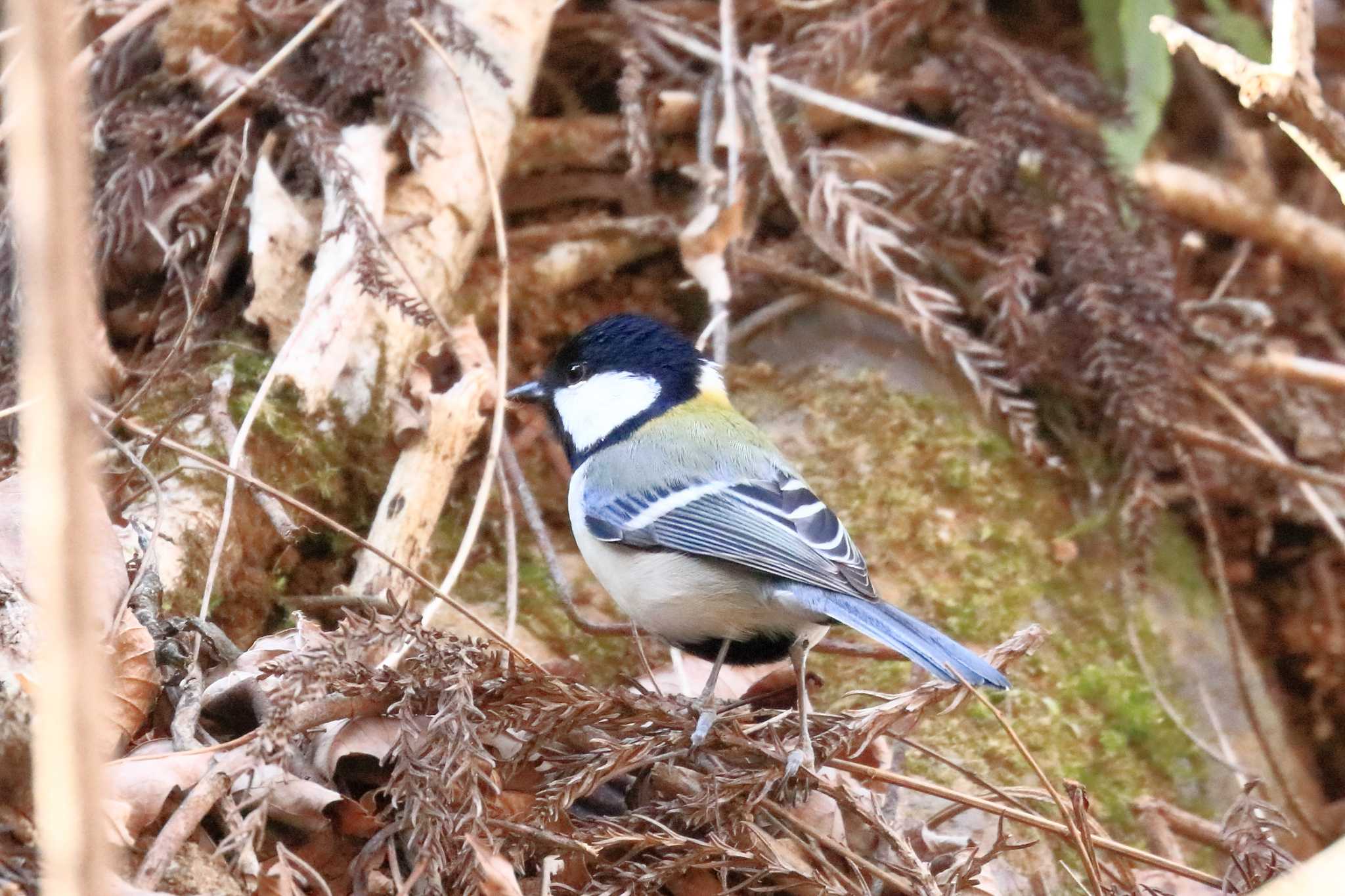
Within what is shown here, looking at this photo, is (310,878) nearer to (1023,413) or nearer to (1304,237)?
(1023,413)

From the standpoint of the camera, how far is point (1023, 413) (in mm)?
3047

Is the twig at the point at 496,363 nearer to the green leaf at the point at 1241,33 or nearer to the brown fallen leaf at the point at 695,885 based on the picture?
the brown fallen leaf at the point at 695,885

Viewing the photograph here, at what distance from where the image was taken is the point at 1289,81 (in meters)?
1.72

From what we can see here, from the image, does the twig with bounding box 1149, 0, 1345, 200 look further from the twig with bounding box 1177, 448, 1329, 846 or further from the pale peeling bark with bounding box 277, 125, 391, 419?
the pale peeling bark with bounding box 277, 125, 391, 419

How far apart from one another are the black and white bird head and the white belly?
1.35ft

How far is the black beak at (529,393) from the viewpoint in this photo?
8.77ft

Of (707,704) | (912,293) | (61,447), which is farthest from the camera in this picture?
(912,293)

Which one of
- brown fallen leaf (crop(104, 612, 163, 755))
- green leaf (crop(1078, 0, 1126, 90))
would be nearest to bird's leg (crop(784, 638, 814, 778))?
brown fallen leaf (crop(104, 612, 163, 755))

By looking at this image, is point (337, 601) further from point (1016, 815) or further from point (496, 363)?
point (1016, 815)

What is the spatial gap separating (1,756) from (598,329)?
1509 millimetres

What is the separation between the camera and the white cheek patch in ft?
8.53

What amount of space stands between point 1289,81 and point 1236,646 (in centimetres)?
157

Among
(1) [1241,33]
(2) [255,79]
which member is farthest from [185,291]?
(1) [1241,33]

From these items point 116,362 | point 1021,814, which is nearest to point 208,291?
point 116,362
